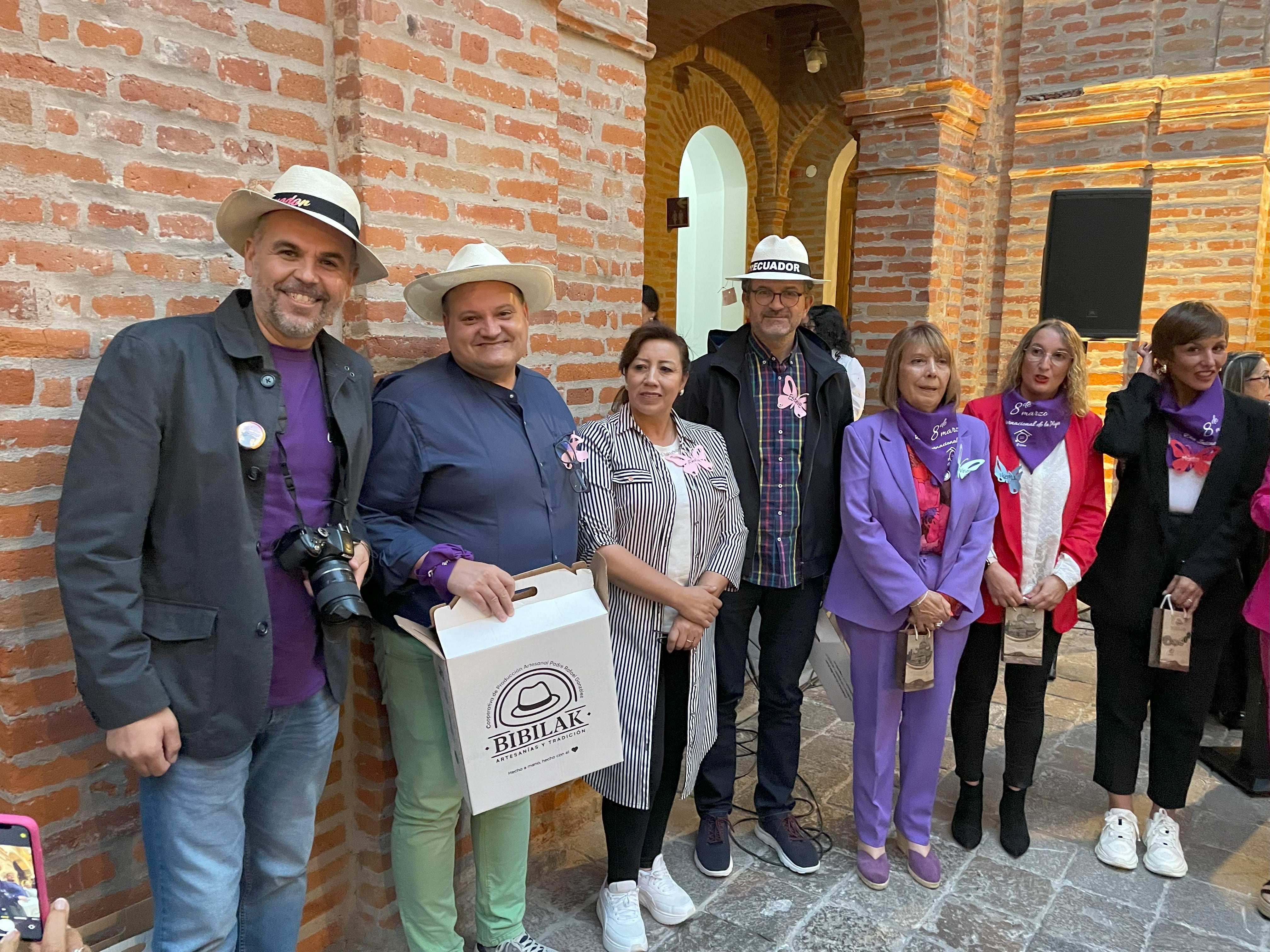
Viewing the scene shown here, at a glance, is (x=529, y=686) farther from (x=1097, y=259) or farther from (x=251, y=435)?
(x=1097, y=259)

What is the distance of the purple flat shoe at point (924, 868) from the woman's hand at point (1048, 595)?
97cm

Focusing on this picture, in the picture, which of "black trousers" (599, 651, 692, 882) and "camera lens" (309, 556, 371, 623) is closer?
"camera lens" (309, 556, 371, 623)

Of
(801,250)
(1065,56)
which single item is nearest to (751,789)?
(801,250)

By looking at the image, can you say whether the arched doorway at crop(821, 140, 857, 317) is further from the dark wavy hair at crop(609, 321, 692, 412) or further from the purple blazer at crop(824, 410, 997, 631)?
the dark wavy hair at crop(609, 321, 692, 412)

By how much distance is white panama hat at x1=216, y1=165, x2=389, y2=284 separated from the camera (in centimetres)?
188

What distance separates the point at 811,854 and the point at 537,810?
101 centimetres

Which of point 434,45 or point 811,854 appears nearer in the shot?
point 434,45

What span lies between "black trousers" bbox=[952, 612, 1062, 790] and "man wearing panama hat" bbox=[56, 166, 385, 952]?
7.67 feet

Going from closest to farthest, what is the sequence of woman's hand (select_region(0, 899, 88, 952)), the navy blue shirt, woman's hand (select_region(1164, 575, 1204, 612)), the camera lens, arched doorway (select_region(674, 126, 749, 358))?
woman's hand (select_region(0, 899, 88, 952))
the camera lens
the navy blue shirt
woman's hand (select_region(1164, 575, 1204, 612))
arched doorway (select_region(674, 126, 749, 358))

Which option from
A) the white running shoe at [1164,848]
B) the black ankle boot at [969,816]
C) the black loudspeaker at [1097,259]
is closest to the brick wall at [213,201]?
the black ankle boot at [969,816]

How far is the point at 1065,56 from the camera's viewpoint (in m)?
6.69

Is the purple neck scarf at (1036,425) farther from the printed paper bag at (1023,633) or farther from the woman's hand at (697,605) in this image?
the woman's hand at (697,605)

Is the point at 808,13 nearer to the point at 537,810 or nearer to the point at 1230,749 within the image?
the point at 1230,749

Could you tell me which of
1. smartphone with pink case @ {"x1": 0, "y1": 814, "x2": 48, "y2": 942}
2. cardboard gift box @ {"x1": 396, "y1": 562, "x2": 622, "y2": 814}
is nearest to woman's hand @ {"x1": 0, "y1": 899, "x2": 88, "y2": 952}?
smartphone with pink case @ {"x1": 0, "y1": 814, "x2": 48, "y2": 942}
